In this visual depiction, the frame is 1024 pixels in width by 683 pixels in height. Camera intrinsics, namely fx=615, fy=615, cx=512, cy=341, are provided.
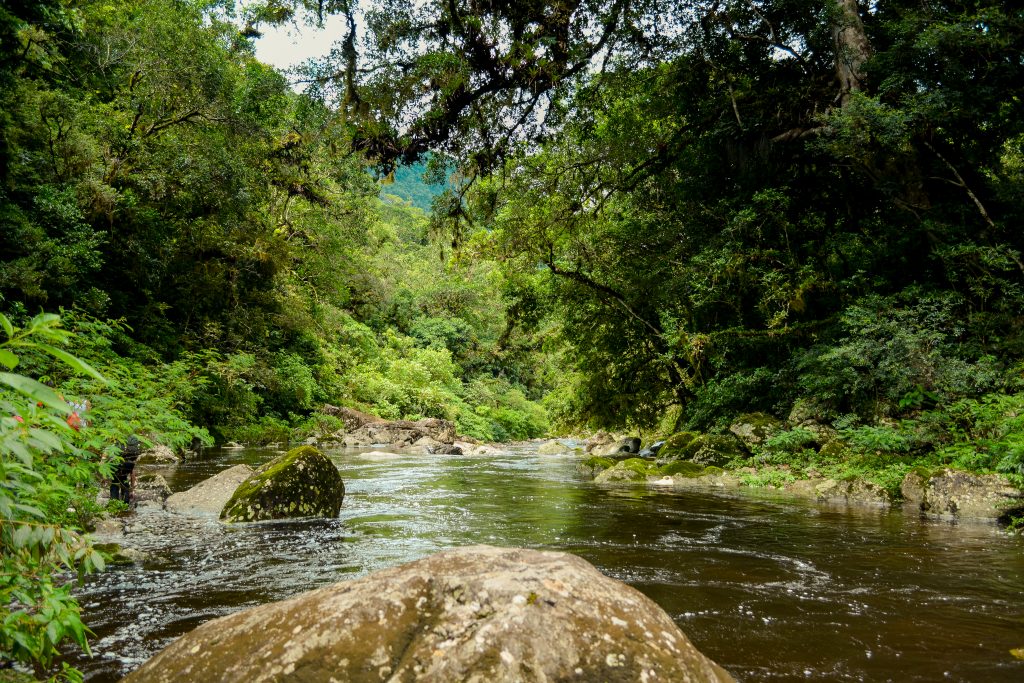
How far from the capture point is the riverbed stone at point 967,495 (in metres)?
7.35

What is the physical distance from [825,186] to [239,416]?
16762 millimetres

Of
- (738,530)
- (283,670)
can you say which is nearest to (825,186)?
(738,530)

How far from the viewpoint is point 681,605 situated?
4.19 meters

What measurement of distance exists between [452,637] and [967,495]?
8005mm

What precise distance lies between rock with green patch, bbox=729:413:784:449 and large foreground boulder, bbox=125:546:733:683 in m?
11.0

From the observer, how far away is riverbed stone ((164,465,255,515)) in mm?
8047

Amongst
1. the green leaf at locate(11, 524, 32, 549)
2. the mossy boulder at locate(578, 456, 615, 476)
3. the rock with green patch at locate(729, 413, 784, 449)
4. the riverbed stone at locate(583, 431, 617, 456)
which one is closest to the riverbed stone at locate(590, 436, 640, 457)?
the riverbed stone at locate(583, 431, 617, 456)

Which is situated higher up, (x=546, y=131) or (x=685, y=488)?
(x=546, y=131)

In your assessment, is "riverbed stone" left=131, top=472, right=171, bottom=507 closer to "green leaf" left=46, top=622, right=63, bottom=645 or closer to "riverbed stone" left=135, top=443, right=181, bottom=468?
"riverbed stone" left=135, top=443, right=181, bottom=468

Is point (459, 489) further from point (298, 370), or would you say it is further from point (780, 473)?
point (298, 370)

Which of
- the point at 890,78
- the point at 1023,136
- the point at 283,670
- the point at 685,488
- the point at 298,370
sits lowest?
the point at 685,488

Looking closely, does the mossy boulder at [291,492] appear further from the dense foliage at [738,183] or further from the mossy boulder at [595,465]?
the mossy boulder at [595,465]

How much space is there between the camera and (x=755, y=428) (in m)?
12.9

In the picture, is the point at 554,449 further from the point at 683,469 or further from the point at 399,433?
the point at 683,469
